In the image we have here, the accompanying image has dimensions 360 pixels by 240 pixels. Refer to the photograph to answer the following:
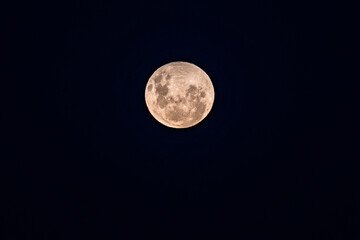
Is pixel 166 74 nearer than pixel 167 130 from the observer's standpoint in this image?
Yes

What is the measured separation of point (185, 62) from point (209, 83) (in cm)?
51

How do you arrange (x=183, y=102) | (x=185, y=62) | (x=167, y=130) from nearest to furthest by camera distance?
(x=183, y=102) < (x=185, y=62) < (x=167, y=130)

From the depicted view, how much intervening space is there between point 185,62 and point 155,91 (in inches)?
27.0

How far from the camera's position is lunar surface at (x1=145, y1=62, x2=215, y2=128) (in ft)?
11.3

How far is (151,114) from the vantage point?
3850mm

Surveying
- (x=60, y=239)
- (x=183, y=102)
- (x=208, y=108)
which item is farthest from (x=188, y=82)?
(x=60, y=239)

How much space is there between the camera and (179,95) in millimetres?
3418

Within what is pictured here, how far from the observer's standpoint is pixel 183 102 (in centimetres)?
344

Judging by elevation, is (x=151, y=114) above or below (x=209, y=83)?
below

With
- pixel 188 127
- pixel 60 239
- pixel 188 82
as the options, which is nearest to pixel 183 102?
pixel 188 82

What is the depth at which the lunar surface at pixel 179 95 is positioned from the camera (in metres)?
3.44

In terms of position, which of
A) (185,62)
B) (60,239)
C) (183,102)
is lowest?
(60,239)

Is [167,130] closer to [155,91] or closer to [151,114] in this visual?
[151,114]

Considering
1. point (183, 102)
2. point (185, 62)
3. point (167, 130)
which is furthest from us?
point (167, 130)
